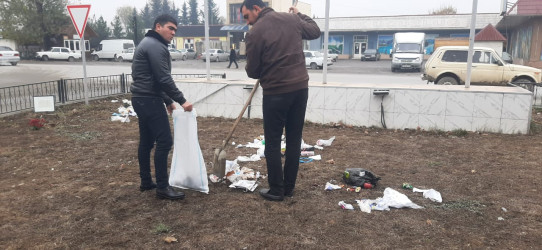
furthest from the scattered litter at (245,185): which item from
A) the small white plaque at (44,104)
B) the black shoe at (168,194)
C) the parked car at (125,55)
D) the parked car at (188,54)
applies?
the parked car at (188,54)

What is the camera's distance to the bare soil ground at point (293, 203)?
309 cm

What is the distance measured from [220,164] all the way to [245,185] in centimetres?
43

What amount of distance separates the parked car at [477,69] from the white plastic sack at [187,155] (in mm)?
10511

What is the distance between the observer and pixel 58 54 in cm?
3788

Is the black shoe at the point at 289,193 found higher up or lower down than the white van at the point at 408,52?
lower down

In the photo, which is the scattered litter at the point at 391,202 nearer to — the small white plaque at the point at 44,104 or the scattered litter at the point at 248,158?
the scattered litter at the point at 248,158

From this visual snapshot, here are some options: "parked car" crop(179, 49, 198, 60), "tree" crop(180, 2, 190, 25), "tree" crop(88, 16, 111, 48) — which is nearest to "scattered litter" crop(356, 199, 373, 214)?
"parked car" crop(179, 49, 198, 60)

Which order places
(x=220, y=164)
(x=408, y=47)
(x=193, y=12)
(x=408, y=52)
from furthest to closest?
(x=193, y=12)
(x=408, y=47)
(x=408, y=52)
(x=220, y=164)

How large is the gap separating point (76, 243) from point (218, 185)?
64.0 inches

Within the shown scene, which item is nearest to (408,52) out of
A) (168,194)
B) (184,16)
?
(168,194)

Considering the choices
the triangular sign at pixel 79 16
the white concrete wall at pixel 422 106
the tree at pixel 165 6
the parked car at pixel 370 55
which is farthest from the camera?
the tree at pixel 165 6

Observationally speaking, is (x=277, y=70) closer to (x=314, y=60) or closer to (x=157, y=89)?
(x=157, y=89)

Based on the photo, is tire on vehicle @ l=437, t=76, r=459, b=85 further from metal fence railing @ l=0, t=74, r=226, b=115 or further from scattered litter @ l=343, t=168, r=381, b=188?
scattered litter @ l=343, t=168, r=381, b=188

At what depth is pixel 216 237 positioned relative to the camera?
10.2ft
